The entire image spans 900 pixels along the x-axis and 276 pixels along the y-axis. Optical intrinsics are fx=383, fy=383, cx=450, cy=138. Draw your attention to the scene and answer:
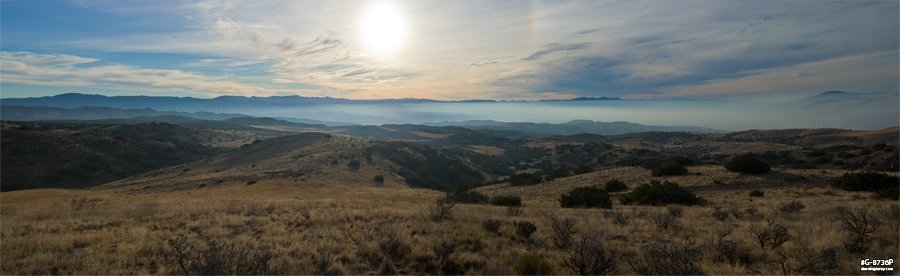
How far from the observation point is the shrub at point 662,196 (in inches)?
734

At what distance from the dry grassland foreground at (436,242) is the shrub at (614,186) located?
11238mm

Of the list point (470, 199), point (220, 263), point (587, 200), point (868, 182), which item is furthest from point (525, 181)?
point (220, 263)

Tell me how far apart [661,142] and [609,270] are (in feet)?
386

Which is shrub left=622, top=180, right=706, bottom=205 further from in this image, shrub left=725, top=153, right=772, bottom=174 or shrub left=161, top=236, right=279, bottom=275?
shrub left=161, top=236, right=279, bottom=275

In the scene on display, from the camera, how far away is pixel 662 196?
19562 mm

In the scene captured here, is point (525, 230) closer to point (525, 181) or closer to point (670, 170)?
point (670, 170)

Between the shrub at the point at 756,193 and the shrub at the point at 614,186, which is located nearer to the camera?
the shrub at the point at 756,193

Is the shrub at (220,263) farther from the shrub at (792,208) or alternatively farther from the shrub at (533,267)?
the shrub at (792,208)

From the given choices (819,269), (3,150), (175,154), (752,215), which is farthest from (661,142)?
(3,150)

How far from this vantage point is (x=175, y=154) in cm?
8400

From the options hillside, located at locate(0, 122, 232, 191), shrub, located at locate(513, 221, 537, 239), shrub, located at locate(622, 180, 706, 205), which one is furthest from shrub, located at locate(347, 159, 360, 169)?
hillside, located at locate(0, 122, 232, 191)

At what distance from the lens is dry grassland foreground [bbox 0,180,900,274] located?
7.48 m

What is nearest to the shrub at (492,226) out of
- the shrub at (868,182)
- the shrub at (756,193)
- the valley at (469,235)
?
the valley at (469,235)

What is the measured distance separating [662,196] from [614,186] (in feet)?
20.9
